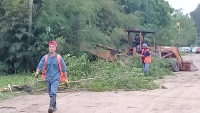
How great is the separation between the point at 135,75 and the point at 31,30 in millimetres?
8752

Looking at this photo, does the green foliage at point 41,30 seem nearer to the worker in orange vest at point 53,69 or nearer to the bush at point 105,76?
the bush at point 105,76

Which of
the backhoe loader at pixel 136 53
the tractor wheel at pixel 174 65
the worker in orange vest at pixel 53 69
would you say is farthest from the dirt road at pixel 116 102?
the tractor wheel at pixel 174 65

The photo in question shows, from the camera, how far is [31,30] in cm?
→ 2438

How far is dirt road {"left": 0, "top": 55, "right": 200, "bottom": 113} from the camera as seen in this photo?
38.3 feet

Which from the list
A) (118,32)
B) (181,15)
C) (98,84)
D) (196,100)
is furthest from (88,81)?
(181,15)

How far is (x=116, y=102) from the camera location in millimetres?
13125

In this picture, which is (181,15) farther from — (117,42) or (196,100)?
(196,100)

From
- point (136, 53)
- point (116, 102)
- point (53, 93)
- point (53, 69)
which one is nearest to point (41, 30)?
point (136, 53)

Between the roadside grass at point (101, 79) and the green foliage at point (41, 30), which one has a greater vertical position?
the green foliage at point (41, 30)

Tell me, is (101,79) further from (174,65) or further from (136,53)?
(174,65)

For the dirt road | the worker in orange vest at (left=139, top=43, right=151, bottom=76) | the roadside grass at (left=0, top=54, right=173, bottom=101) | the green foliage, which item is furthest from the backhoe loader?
the dirt road

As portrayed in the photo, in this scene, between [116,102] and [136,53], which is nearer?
[116,102]

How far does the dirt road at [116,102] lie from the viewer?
38.3 ft

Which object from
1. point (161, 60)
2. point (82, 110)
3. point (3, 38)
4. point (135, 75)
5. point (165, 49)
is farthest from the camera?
point (165, 49)
